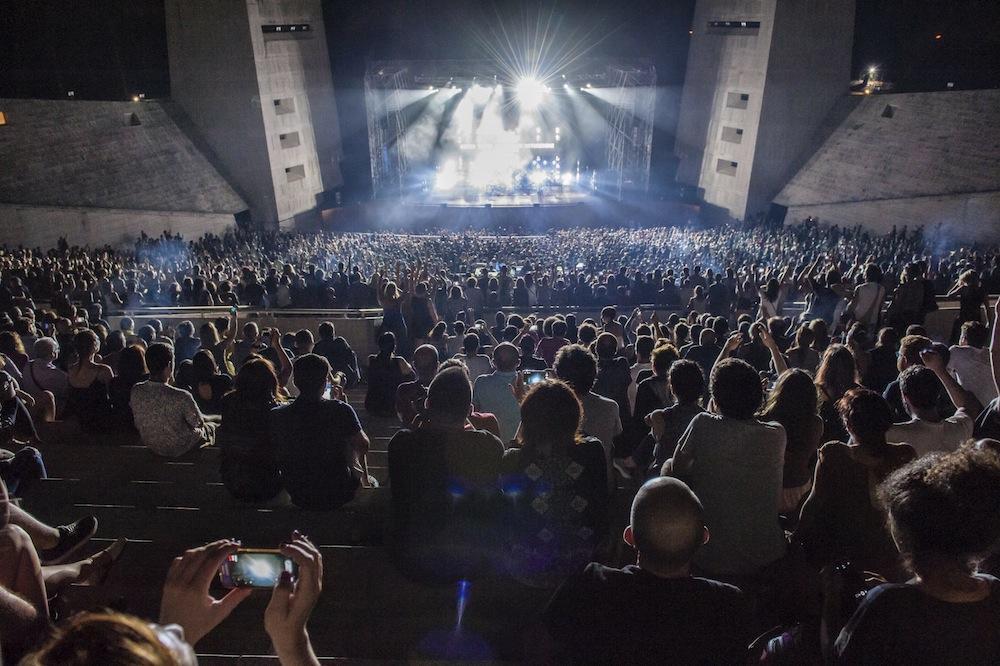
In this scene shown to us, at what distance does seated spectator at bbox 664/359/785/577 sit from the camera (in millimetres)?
2807

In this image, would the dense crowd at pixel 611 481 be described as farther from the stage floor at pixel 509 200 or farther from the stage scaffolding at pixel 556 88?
the stage scaffolding at pixel 556 88

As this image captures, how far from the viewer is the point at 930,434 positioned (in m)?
3.40

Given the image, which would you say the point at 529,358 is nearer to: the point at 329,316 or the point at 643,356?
the point at 643,356

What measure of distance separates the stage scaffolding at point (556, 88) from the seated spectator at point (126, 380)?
2469 centimetres

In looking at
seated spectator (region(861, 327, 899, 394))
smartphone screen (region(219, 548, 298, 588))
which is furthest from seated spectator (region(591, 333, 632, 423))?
smartphone screen (region(219, 548, 298, 588))

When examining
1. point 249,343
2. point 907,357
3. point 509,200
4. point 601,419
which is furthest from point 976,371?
point 509,200

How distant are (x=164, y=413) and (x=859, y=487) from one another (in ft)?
13.7

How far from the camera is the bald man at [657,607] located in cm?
185

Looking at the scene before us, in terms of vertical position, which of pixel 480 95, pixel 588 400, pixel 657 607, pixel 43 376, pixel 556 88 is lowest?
pixel 43 376

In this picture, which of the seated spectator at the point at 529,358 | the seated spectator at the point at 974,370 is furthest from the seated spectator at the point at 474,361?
the seated spectator at the point at 974,370

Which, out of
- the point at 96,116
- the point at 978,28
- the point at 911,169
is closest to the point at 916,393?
the point at 911,169

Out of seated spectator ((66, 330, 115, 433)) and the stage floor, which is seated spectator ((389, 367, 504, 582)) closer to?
seated spectator ((66, 330, 115, 433))

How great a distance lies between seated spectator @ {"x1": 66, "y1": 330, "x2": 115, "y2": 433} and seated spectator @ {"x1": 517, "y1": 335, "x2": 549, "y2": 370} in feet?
10.8

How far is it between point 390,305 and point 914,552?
7254 mm
